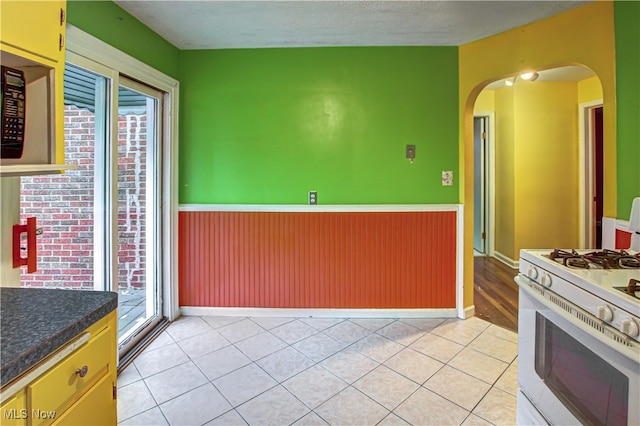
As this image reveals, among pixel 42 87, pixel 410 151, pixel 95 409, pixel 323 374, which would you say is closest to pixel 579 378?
pixel 323 374

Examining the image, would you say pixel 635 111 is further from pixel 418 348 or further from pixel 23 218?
pixel 23 218

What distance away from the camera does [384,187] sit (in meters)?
2.81

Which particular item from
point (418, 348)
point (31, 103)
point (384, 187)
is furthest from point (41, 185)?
point (418, 348)

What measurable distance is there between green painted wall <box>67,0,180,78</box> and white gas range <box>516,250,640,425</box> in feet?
8.74

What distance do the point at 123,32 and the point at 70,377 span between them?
2.18m

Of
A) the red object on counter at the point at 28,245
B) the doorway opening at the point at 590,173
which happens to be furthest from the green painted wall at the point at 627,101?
the red object on counter at the point at 28,245


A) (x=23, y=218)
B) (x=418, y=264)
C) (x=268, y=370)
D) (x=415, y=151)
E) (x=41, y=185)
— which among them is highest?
(x=415, y=151)

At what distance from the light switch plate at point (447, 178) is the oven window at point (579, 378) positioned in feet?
5.45

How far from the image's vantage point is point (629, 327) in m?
0.87

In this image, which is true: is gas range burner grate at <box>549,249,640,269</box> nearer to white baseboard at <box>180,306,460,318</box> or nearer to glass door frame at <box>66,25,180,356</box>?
white baseboard at <box>180,306,460,318</box>

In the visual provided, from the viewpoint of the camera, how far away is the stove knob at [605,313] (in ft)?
3.07

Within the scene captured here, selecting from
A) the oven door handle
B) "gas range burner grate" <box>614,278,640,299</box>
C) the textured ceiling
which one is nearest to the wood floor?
the oven door handle

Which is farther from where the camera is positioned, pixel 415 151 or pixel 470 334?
pixel 415 151

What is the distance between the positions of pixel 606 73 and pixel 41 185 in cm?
343
